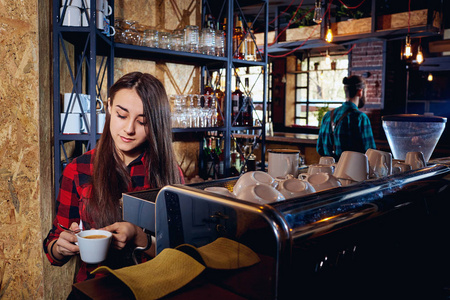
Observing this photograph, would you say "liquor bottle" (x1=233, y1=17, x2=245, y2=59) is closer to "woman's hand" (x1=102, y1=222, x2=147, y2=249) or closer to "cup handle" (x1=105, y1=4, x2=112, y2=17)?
"cup handle" (x1=105, y1=4, x2=112, y2=17)

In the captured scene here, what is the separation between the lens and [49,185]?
2.05 meters

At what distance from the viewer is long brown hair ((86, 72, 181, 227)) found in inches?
57.2

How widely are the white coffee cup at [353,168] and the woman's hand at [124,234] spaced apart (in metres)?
0.63

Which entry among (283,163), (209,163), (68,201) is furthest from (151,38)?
(283,163)

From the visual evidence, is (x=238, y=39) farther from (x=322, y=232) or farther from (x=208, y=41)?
(x=322, y=232)

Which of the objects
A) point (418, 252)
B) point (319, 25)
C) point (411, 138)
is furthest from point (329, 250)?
point (319, 25)

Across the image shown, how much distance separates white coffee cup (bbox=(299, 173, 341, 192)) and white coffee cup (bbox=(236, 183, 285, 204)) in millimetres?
178

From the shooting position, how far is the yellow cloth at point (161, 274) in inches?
31.3

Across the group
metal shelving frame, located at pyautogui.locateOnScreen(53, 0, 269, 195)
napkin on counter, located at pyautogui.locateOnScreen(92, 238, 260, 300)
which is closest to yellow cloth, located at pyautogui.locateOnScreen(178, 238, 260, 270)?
napkin on counter, located at pyautogui.locateOnScreen(92, 238, 260, 300)

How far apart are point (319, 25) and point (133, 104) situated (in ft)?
17.8

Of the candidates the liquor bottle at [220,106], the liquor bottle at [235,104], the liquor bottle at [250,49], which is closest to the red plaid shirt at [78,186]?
the liquor bottle at [220,106]

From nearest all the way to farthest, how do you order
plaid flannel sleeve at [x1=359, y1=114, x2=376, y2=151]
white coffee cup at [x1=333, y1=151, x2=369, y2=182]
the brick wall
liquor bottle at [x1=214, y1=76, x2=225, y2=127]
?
white coffee cup at [x1=333, y1=151, x2=369, y2=182]
liquor bottle at [x1=214, y1=76, x2=225, y2=127]
plaid flannel sleeve at [x1=359, y1=114, x2=376, y2=151]
the brick wall

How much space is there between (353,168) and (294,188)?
0.26m

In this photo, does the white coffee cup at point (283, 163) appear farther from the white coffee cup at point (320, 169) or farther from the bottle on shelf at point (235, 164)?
the bottle on shelf at point (235, 164)
